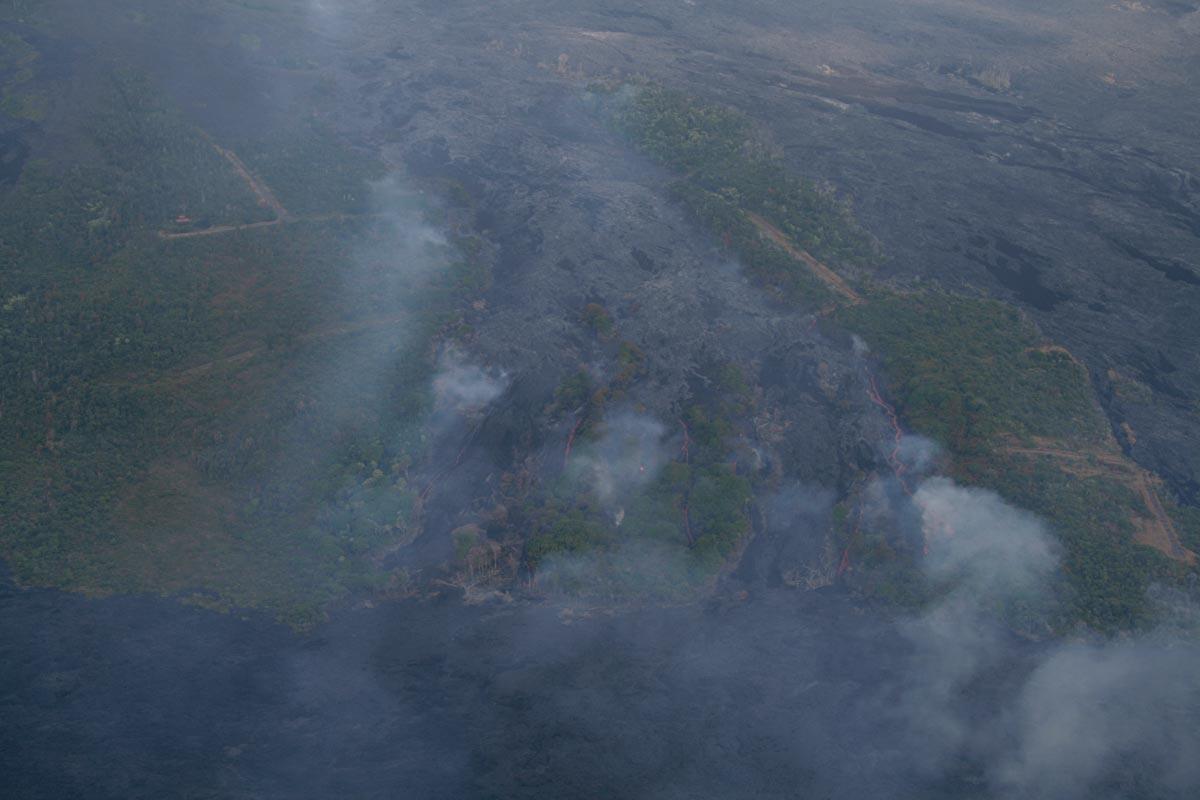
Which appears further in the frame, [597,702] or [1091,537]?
[1091,537]

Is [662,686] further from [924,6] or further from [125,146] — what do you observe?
[924,6]

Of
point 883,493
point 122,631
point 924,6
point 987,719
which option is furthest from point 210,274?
point 924,6

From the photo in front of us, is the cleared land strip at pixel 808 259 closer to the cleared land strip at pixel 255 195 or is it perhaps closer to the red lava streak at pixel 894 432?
the red lava streak at pixel 894 432

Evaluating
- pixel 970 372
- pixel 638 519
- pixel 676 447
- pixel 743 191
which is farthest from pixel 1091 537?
pixel 743 191

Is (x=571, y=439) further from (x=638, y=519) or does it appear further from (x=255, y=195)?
(x=255, y=195)

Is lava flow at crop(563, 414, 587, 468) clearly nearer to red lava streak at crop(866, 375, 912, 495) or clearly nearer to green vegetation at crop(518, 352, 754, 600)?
green vegetation at crop(518, 352, 754, 600)

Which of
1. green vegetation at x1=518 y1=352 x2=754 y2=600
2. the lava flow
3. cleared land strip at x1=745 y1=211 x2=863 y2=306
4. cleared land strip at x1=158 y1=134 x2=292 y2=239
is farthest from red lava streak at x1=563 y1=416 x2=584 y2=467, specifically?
cleared land strip at x1=158 y1=134 x2=292 y2=239

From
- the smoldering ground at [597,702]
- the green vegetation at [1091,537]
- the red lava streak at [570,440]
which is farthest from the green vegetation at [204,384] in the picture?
the green vegetation at [1091,537]
